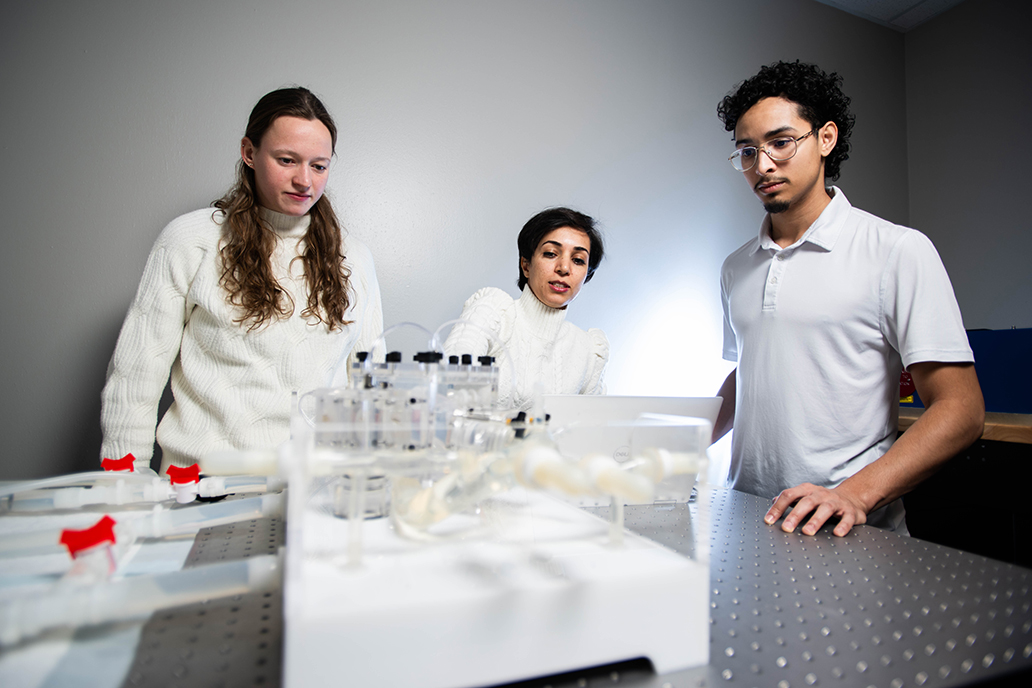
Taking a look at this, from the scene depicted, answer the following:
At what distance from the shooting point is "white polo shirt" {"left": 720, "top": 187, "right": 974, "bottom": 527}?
1.24m

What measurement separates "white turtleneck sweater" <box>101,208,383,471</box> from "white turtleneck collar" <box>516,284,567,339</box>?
753 mm

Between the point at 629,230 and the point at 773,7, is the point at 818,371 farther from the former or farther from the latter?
the point at 773,7

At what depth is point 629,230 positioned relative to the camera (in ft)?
9.06

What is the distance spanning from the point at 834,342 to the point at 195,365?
1652 millimetres

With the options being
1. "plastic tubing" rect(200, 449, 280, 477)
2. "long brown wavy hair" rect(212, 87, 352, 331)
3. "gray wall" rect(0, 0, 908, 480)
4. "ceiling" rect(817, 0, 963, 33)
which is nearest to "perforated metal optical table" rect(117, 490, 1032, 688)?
"plastic tubing" rect(200, 449, 280, 477)

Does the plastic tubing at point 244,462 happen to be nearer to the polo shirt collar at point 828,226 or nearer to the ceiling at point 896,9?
the polo shirt collar at point 828,226

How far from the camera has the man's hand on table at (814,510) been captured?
3.05ft

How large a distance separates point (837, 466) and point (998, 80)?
117 inches

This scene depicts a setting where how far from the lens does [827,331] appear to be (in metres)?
1.35

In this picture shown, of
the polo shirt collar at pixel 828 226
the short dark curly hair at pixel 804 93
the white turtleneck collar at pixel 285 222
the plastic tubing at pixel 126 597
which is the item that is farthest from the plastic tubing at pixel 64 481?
the short dark curly hair at pixel 804 93

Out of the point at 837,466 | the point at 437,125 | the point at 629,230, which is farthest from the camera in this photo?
the point at 629,230

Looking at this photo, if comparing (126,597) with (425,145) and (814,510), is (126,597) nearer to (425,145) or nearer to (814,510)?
(814,510)

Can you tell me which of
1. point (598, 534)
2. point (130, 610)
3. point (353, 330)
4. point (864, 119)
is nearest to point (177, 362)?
point (353, 330)

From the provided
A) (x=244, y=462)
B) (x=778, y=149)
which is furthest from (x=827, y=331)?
(x=244, y=462)
